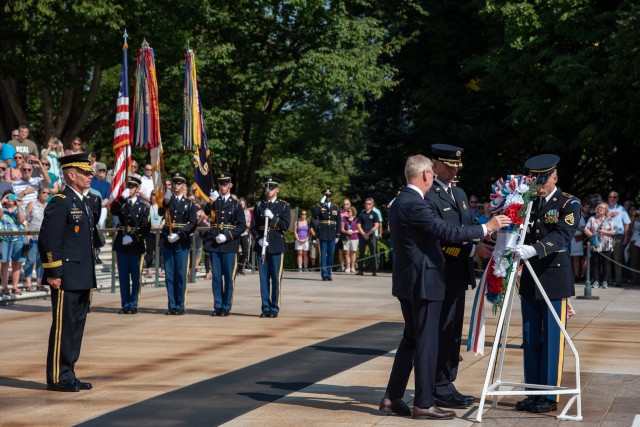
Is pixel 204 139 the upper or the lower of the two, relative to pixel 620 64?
lower

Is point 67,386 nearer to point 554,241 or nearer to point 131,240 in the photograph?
point 554,241

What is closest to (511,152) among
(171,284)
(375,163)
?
(375,163)

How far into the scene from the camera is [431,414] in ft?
26.5

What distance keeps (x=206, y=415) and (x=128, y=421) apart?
23.7 inches

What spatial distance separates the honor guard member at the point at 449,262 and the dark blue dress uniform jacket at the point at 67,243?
129 inches

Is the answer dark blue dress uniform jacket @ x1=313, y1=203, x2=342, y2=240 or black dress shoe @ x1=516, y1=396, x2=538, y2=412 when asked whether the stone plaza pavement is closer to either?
black dress shoe @ x1=516, y1=396, x2=538, y2=412

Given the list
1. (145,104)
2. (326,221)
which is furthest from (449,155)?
(326,221)

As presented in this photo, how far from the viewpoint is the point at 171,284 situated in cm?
1619

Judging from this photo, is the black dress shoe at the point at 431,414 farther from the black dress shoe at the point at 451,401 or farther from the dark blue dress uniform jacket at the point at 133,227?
the dark blue dress uniform jacket at the point at 133,227

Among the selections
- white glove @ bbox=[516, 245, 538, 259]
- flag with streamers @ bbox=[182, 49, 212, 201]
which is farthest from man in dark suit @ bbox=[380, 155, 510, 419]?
flag with streamers @ bbox=[182, 49, 212, 201]

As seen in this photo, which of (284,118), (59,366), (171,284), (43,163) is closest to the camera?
(59,366)

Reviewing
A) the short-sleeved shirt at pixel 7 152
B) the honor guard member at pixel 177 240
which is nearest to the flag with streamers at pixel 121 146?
the honor guard member at pixel 177 240

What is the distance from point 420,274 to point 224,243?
836 cm

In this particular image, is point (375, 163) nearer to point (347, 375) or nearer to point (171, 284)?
point (171, 284)
